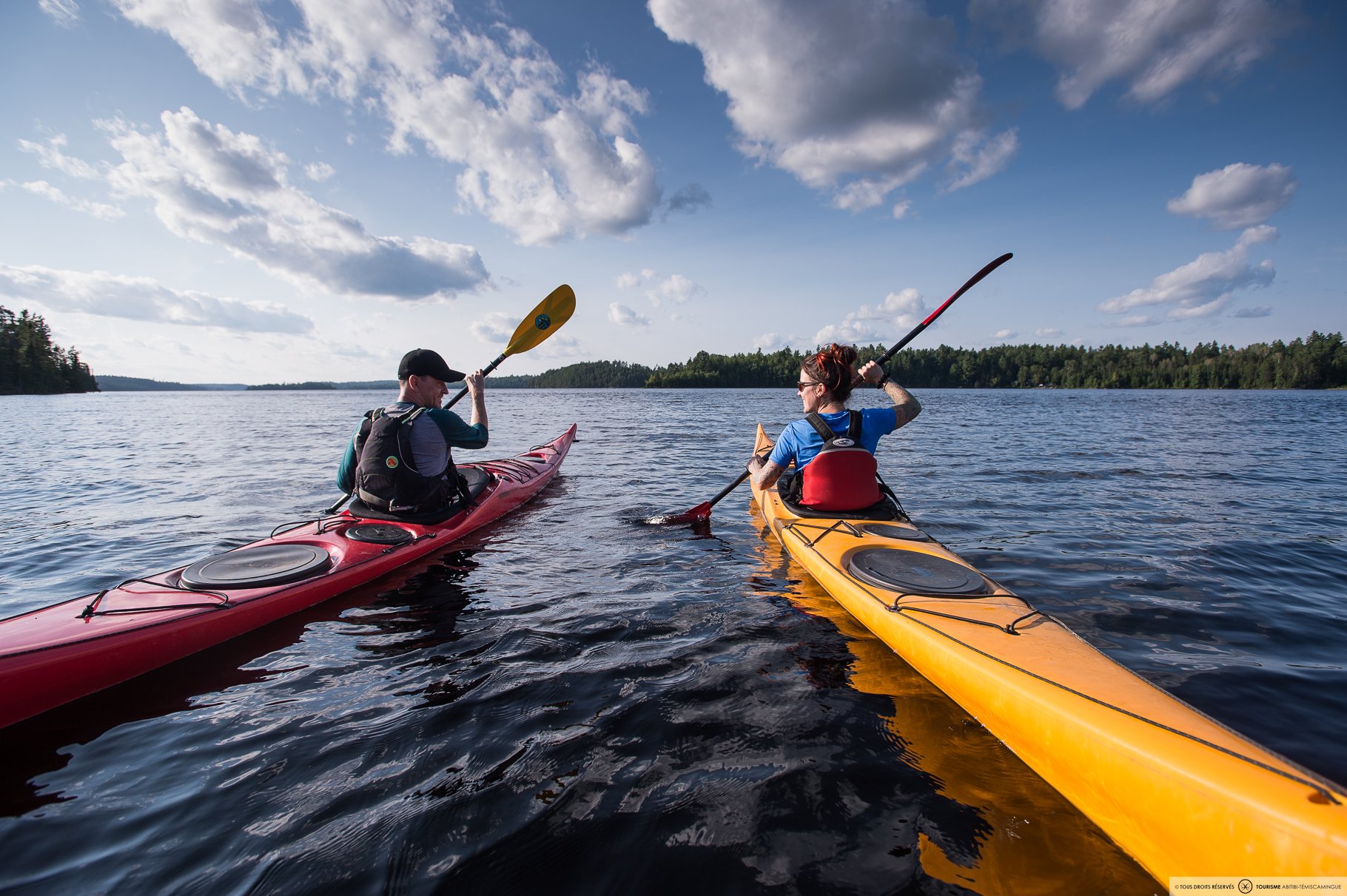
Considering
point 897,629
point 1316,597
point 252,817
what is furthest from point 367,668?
point 1316,597

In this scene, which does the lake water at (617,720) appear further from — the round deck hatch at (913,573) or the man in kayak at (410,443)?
the man in kayak at (410,443)

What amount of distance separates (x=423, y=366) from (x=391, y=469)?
1092 mm

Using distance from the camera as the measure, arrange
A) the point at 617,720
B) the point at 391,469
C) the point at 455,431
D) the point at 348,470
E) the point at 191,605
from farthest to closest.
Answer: the point at 348,470 → the point at 455,431 → the point at 391,469 → the point at 191,605 → the point at 617,720

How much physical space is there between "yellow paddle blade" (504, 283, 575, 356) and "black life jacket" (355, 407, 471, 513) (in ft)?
11.4

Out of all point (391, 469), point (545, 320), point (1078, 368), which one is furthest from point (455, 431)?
point (1078, 368)

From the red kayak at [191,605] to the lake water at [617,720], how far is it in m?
0.16

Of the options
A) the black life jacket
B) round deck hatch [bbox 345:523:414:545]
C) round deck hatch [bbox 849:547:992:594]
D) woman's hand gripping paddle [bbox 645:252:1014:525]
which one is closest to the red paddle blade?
woman's hand gripping paddle [bbox 645:252:1014:525]

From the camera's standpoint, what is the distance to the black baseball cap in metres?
5.66

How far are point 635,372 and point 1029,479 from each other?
12060 cm

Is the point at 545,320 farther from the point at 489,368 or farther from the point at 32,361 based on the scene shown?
the point at 32,361

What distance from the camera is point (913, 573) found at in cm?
411

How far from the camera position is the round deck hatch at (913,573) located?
3.79 m

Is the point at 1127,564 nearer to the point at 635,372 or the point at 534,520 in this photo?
the point at 534,520

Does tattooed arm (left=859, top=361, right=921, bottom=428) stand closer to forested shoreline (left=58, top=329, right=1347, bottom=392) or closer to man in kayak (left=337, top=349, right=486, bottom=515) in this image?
man in kayak (left=337, top=349, right=486, bottom=515)
